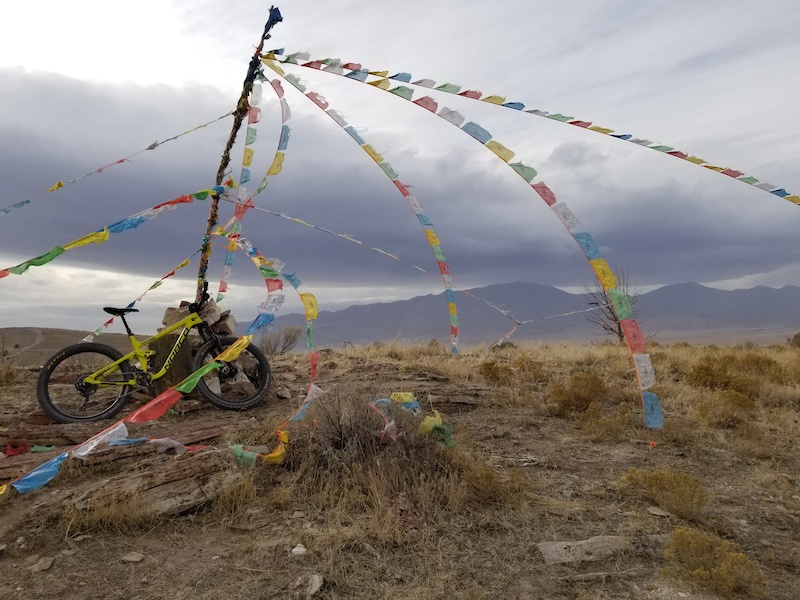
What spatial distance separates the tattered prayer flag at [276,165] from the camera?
A: 9.41 meters

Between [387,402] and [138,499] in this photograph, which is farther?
Answer: [387,402]

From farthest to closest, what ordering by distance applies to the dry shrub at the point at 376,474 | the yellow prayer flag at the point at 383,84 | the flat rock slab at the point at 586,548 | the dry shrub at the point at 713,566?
the yellow prayer flag at the point at 383,84 < the dry shrub at the point at 376,474 < the flat rock slab at the point at 586,548 < the dry shrub at the point at 713,566

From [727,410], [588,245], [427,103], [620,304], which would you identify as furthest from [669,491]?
[427,103]

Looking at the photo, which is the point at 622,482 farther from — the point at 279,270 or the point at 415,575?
the point at 279,270

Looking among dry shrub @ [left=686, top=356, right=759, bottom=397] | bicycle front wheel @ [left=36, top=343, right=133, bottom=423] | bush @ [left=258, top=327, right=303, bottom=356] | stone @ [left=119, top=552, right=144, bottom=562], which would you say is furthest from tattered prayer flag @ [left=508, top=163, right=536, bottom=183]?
bush @ [left=258, top=327, right=303, bottom=356]

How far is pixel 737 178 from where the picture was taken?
6309mm

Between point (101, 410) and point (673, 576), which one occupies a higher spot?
point (101, 410)

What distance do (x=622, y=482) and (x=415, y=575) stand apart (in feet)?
8.92

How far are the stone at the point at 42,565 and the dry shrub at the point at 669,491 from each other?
4965mm

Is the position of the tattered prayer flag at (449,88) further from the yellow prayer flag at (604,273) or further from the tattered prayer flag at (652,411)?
the tattered prayer flag at (652,411)

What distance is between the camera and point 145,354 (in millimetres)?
8383

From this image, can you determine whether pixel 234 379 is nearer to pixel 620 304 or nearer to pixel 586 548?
pixel 620 304

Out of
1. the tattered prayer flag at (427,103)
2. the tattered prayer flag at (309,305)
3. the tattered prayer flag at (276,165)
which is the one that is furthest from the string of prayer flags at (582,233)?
the tattered prayer flag at (276,165)

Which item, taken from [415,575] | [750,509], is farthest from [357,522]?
[750,509]
